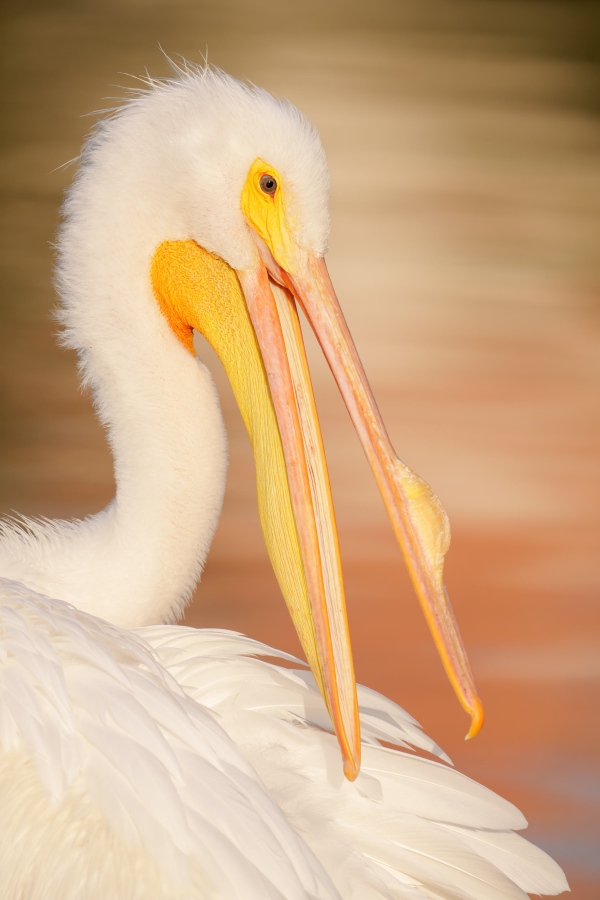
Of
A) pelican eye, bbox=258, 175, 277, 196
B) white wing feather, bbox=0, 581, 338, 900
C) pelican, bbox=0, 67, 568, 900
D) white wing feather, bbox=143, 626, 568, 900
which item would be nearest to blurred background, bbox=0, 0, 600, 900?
white wing feather, bbox=143, 626, 568, 900

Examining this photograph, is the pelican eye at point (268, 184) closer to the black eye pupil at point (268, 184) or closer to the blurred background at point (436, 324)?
the black eye pupil at point (268, 184)

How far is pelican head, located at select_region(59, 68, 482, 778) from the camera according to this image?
1623mm

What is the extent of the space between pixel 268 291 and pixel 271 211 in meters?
0.12

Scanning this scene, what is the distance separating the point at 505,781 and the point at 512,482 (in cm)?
166

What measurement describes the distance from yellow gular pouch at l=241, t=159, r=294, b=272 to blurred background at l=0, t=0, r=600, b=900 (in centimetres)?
163

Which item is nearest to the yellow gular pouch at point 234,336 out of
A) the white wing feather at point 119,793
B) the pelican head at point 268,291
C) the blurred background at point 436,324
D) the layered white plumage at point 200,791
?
the pelican head at point 268,291

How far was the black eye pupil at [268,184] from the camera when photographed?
1.75m

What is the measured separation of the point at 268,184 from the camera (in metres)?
1.75

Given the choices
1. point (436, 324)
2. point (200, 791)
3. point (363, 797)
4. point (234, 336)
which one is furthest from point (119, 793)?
point (436, 324)

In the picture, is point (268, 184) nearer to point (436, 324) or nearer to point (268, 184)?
point (268, 184)

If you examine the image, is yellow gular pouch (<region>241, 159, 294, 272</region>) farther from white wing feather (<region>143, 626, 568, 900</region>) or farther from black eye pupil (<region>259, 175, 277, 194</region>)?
white wing feather (<region>143, 626, 568, 900</region>)

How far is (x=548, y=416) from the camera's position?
190 inches

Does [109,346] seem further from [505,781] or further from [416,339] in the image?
[416,339]

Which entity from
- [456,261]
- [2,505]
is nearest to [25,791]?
[2,505]
